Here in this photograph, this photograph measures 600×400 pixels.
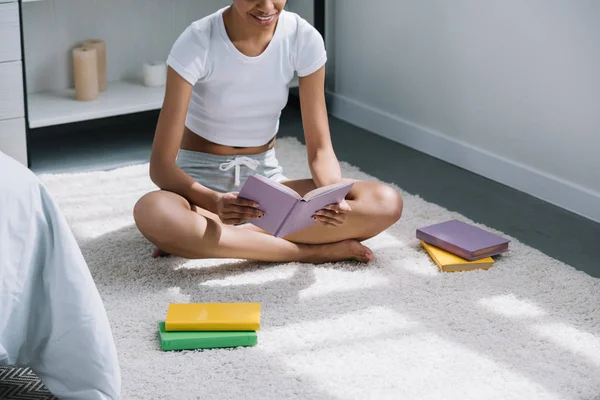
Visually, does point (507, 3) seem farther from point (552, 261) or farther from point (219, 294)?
point (219, 294)

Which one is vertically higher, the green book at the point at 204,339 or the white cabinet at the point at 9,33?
the white cabinet at the point at 9,33

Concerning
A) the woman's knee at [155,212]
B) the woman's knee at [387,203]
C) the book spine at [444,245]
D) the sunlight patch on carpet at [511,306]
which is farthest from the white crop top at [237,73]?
the sunlight patch on carpet at [511,306]

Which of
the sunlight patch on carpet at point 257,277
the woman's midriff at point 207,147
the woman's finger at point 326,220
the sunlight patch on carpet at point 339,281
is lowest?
the sunlight patch on carpet at point 339,281

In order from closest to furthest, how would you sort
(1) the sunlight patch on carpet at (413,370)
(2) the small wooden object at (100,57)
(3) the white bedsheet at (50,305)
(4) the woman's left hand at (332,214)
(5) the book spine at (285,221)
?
(3) the white bedsheet at (50,305), (1) the sunlight patch on carpet at (413,370), (5) the book spine at (285,221), (4) the woman's left hand at (332,214), (2) the small wooden object at (100,57)

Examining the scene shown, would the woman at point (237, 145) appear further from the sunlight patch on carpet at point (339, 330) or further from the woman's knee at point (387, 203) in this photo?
the sunlight patch on carpet at point (339, 330)

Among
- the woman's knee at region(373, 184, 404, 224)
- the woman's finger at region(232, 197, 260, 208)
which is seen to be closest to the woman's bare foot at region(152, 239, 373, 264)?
the woman's knee at region(373, 184, 404, 224)

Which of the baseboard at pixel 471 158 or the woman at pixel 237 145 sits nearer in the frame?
the woman at pixel 237 145

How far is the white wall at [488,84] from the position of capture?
106 inches

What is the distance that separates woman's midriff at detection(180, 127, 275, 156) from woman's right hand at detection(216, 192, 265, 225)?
267 millimetres

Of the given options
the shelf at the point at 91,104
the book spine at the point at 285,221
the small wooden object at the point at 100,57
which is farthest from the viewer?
the small wooden object at the point at 100,57

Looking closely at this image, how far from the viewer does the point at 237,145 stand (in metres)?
2.35

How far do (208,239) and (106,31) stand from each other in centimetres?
165

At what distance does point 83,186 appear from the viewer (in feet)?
9.55

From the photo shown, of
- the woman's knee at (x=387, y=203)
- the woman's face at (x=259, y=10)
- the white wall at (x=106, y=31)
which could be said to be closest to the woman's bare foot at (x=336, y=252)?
the woman's knee at (x=387, y=203)
